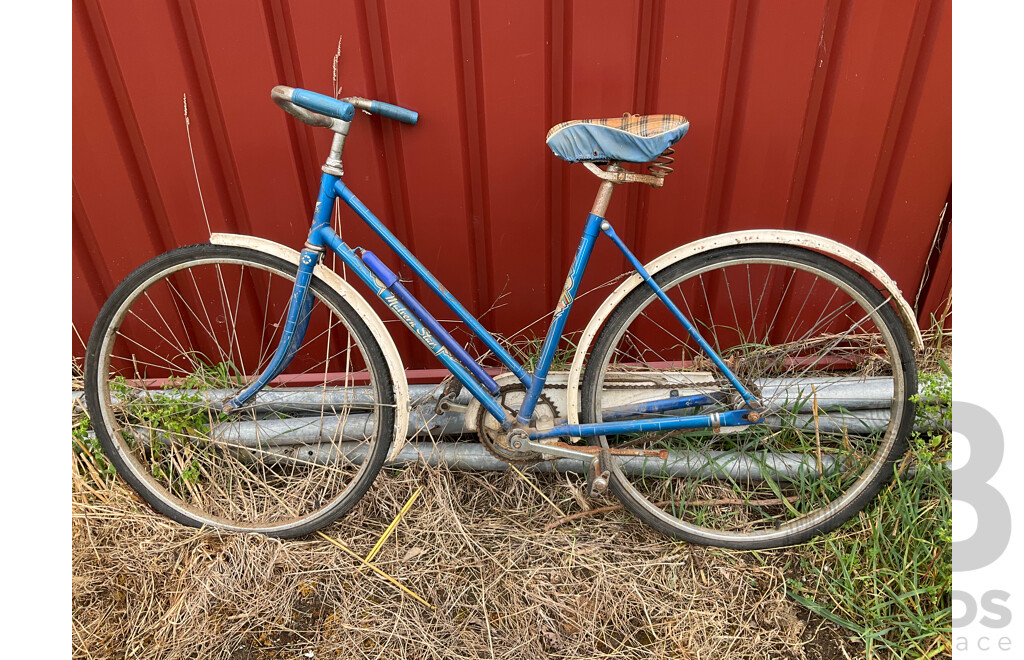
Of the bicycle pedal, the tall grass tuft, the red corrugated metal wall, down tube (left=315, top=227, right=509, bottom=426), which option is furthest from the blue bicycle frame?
the tall grass tuft

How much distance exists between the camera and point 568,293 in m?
1.95

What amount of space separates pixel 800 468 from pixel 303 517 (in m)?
1.93

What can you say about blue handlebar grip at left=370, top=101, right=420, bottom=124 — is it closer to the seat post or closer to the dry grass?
the seat post

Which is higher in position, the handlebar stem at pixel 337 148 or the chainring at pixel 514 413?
the handlebar stem at pixel 337 148

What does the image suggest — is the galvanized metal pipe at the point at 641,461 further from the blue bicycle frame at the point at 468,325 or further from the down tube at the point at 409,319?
the down tube at the point at 409,319

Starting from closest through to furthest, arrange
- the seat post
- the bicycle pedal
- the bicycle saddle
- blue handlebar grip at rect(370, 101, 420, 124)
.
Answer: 1. the bicycle saddle
2. the seat post
3. blue handlebar grip at rect(370, 101, 420, 124)
4. the bicycle pedal

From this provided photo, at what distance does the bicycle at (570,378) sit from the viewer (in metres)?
1.91

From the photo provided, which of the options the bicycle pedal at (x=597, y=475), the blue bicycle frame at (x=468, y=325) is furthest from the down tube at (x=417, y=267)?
the bicycle pedal at (x=597, y=475)

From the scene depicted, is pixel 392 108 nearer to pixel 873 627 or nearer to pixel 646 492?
pixel 646 492

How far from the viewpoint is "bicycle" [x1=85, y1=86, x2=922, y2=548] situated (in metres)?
1.91

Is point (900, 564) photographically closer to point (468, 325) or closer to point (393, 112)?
point (468, 325)

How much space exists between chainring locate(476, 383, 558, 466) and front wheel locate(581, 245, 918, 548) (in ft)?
0.50

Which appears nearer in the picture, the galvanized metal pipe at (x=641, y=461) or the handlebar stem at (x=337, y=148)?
the handlebar stem at (x=337, y=148)

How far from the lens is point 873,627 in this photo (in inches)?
75.0
